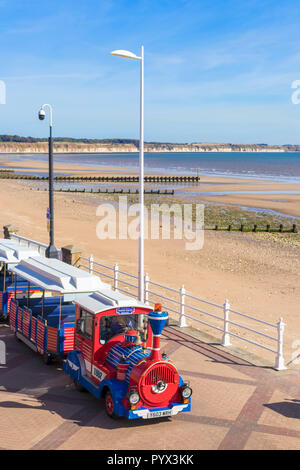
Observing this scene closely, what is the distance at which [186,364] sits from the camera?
12.9 metres

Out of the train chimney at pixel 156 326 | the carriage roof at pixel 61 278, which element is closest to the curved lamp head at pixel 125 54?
the carriage roof at pixel 61 278

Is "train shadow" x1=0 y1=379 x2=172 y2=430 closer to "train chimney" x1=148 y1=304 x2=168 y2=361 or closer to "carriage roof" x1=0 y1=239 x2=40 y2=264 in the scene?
"train chimney" x1=148 y1=304 x2=168 y2=361

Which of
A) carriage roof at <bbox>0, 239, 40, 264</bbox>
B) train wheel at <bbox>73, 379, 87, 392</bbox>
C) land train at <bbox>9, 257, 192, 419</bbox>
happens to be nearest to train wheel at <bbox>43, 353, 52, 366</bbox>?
land train at <bbox>9, 257, 192, 419</bbox>

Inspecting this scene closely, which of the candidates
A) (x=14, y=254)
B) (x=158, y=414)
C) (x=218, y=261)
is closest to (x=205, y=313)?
(x=158, y=414)

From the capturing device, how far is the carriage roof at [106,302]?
10375 millimetres

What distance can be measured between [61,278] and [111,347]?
2624 millimetres

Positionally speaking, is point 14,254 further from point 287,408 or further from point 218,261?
point 218,261

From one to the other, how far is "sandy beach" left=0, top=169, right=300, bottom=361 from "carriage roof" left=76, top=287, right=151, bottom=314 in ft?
19.1

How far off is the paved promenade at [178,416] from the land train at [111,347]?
364 millimetres

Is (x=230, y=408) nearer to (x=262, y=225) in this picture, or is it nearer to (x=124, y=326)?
(x=124, y=326)

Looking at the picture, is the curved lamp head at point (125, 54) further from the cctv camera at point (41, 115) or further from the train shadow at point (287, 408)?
the train shadow at point (287, 408)
